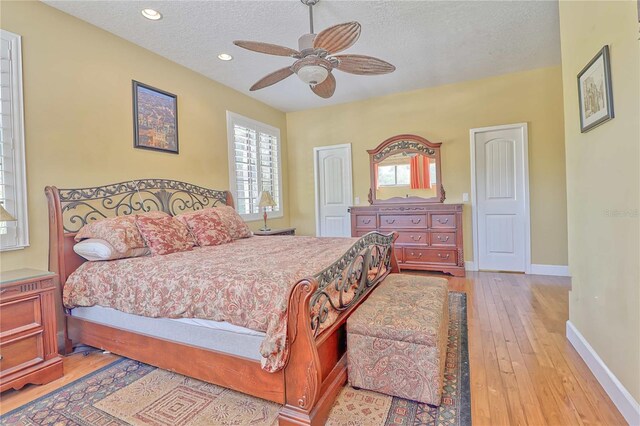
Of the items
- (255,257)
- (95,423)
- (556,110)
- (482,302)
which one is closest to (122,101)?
(255,257)

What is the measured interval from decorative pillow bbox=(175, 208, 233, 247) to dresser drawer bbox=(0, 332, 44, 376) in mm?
1322

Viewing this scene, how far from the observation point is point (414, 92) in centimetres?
495

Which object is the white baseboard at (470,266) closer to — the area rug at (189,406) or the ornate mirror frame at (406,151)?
the ornate mirror frame at (406,151)

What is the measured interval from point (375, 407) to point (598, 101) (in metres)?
2.19

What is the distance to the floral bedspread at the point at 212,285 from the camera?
1.56 m

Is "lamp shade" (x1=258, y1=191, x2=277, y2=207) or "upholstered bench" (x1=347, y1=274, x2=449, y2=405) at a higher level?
"lamp shade" (x1=258, y1=191, x2=277, y2=207)

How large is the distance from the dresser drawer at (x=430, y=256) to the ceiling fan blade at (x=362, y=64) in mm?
2827

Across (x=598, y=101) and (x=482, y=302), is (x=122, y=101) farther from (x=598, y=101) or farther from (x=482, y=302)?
(x=482, y=302)

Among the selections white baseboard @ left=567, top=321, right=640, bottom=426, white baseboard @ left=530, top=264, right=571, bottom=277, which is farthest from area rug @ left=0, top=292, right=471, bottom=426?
white baseboard @ left=530, top=264, right=571, bottom=277

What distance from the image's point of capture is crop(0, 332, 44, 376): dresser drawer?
6.10 ft

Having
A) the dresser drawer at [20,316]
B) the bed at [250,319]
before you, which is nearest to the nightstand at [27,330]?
the dresser drawer at [20,316]

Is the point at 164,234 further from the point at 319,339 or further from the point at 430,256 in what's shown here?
the point at 430,256

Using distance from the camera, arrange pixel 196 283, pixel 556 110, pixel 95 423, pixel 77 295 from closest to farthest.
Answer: pixel 95 423
pixel 196 283
pixel 77 295
pixel 556 110

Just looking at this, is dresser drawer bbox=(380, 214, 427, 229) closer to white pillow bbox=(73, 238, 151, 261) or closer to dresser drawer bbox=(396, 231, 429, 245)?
dresser drawer bbox=(396, 231, 429, 245)
